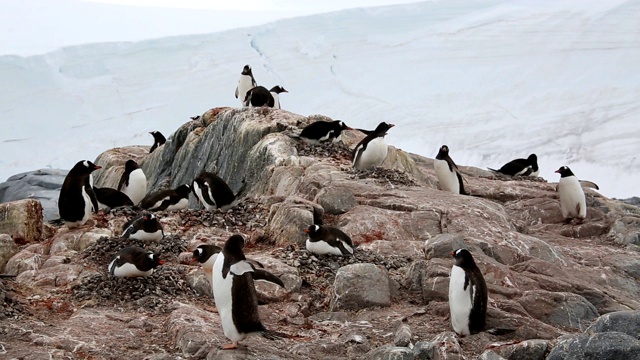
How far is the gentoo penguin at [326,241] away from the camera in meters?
8.62

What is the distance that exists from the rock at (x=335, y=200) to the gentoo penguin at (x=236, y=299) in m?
4.02

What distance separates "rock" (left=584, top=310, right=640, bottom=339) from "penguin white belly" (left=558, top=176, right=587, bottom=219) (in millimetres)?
6179

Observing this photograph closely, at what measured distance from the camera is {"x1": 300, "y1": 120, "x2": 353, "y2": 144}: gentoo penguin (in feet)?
41.3

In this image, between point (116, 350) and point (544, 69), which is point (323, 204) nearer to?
point (116, 350)

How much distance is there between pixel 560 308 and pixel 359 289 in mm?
1763

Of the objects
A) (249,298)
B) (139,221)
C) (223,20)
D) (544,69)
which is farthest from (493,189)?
(223,20)

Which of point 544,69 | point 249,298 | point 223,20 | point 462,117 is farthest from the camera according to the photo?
point 223,20

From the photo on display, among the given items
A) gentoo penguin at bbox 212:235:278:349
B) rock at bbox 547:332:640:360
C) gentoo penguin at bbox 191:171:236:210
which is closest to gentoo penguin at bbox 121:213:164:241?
gentoo penguin at bbox 191:171:236:210

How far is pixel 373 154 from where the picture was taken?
38.5 feet

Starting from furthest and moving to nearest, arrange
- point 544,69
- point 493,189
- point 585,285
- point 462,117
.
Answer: point 544,69, point 462,117, point 493,189, point 585,285

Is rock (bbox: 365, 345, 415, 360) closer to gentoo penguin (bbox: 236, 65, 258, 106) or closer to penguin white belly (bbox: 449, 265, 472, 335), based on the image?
penguin white belly (bbox: 449, 265, 472, 335)

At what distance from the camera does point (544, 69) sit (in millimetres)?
28391

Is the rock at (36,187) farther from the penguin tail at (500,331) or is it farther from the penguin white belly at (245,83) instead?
the penguin tail at (500,331)

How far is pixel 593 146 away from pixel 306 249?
15604 millimetres
